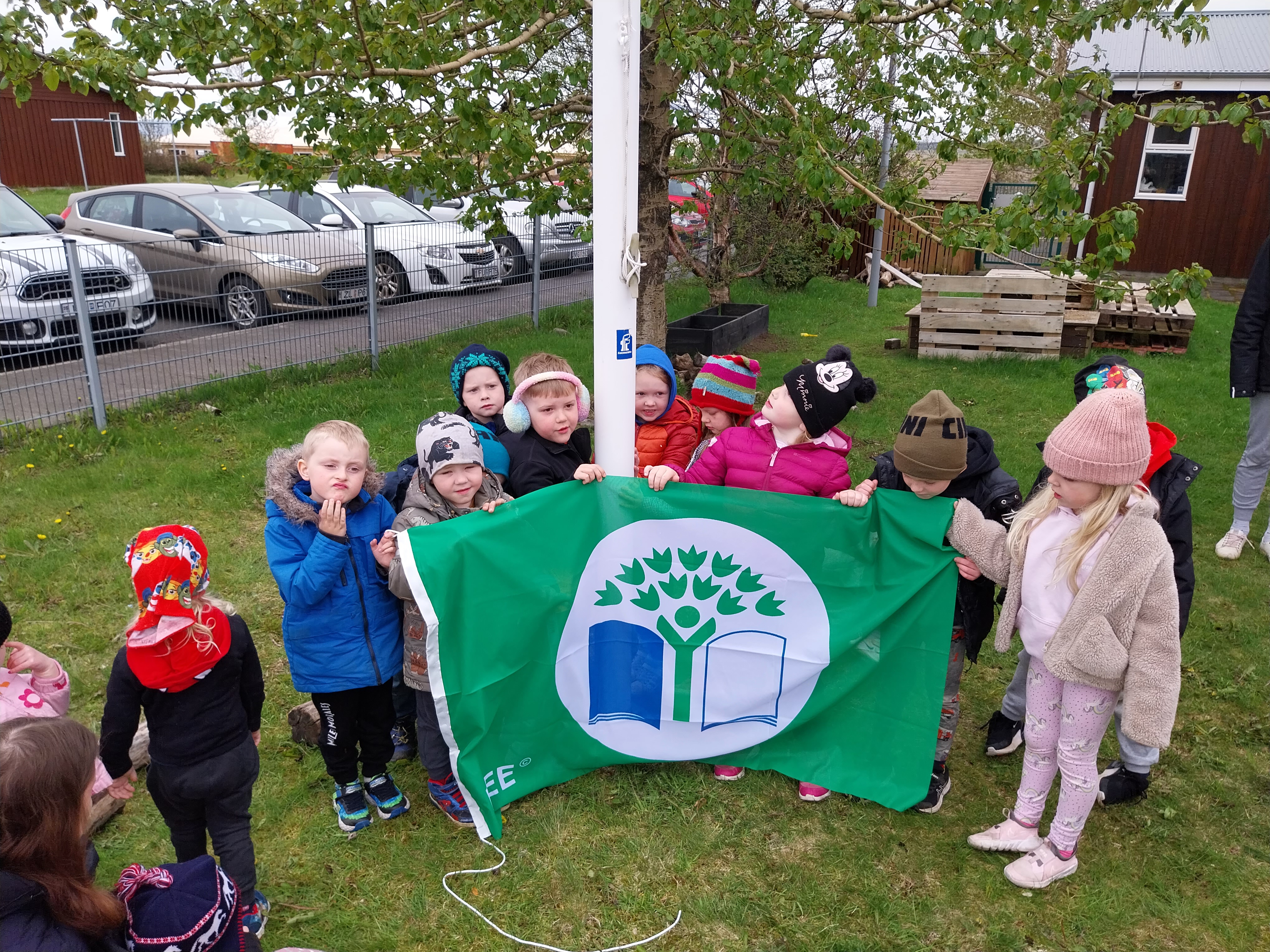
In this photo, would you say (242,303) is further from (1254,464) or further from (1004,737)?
(1254,464)

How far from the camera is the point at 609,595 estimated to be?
11.9 feet

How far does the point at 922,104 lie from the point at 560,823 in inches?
223

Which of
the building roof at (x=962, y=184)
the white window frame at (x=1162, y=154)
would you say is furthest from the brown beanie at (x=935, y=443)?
the building roof at (x=962, y=184)

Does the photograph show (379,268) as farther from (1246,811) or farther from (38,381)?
(1246,811)

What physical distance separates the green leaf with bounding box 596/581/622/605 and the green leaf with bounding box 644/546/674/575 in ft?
0.53

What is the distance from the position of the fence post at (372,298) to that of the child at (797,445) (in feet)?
20.8

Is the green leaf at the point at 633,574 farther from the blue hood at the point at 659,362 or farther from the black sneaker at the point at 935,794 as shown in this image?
the black sneaker at the point at 935,794

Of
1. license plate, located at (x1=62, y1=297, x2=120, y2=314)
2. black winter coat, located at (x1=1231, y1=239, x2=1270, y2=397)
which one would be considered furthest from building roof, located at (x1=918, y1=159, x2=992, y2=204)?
license plate, located at (x1=62, y1=297, x2=120, y2=314)

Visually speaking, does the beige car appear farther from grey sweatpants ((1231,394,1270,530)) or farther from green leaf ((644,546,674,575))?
grey sweatpants ((1231,394,1270,530))

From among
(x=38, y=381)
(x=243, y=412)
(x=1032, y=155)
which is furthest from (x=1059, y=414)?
(x=38, y=381)

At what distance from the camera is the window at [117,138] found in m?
30.6

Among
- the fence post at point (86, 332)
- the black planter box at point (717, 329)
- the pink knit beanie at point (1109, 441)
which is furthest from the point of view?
the black planter box at point (717, 329)

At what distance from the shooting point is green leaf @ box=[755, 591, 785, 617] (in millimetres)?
3584

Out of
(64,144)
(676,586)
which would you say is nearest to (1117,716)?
(676,586)
